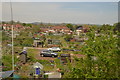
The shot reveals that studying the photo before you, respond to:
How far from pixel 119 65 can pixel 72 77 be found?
389mm

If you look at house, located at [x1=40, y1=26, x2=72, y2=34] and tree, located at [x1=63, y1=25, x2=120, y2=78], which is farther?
house, located at [x1=40, y1=26, x2=72, y2=34]

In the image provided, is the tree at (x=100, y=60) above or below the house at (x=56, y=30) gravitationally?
below

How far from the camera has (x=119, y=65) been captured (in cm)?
134

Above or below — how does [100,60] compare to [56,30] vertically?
below

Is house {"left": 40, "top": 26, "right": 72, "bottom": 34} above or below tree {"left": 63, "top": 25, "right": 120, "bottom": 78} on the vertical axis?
above

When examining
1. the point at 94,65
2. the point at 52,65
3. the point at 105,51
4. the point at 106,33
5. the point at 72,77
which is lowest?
the point at 52,65

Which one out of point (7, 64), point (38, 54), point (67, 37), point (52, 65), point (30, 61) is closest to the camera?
point (7, 64)

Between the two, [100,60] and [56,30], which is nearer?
[100,60]

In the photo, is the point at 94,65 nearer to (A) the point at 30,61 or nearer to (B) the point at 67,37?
(A) the point at 30,61

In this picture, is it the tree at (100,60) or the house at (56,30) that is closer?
the tree at (100,60)

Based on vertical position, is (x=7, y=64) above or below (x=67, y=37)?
below

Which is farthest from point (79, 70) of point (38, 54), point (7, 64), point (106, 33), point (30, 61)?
point (38, 54)

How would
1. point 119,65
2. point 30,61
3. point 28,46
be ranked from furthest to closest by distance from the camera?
1. point 28,46
2. point 30,61
3. point 119,65

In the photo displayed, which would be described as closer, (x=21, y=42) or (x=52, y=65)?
(x=52, y=65)
